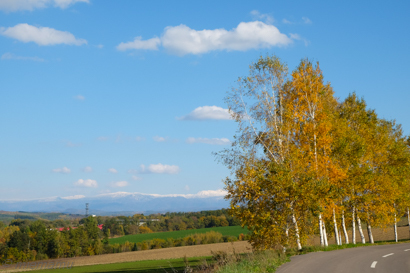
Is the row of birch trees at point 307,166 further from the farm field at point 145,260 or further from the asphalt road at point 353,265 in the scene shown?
the farm field at point 145,260

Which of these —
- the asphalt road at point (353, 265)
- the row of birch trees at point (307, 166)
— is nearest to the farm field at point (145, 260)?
the row of birch trees at point (307, 166)

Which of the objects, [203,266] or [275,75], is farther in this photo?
[275,75]

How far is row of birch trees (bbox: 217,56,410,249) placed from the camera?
26.4m

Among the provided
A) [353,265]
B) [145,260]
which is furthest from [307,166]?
[145,260]

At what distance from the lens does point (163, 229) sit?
16938cm

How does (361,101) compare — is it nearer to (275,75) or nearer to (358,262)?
(275,75)

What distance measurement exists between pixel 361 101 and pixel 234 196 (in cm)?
2179

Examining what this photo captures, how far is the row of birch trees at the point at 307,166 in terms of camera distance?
26422 millimetres

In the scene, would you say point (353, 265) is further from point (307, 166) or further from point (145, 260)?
point (145, 260)

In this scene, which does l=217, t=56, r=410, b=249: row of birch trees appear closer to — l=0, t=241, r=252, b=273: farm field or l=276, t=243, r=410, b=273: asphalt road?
l=276, t=243, r=410, b=273: asphalt road

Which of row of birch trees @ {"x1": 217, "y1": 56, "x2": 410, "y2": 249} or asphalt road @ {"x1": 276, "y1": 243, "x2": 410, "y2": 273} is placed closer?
asphalt road @ {"x1": 276, "y1": 243, "x2": 410, "y2": 273}

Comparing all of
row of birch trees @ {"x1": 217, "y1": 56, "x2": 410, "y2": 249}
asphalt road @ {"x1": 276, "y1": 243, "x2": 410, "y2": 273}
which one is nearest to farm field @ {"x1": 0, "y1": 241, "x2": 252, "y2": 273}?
row of birch trees @ {"x1": 217, "y1": 56, "x2": 410, "y2": 249}

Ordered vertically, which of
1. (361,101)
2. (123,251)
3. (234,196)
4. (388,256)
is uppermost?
(361,101)

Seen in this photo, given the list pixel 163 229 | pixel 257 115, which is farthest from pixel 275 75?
pixel 163 229
